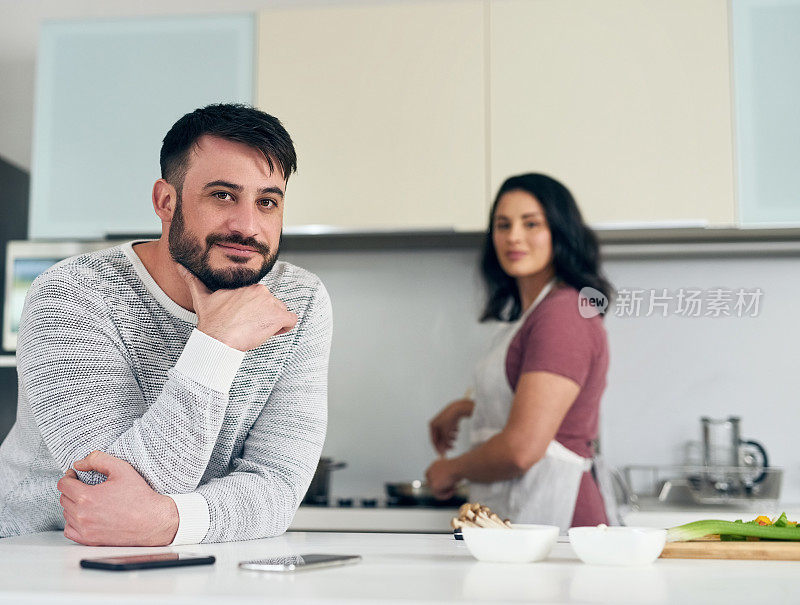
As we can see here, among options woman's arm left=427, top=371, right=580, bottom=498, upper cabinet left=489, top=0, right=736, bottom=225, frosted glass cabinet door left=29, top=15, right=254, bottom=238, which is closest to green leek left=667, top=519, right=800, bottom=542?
woman's arm left=427, top=371, right=580, bottom=498

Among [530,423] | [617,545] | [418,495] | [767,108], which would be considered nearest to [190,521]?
[617,545]

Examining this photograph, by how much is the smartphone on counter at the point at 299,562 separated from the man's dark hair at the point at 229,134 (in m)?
0.71

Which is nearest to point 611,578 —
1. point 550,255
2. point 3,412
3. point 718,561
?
point 718,561

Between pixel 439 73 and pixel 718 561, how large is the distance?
1.92m

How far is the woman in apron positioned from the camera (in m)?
1.90

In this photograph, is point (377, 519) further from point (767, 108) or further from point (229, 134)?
point (767, 108)

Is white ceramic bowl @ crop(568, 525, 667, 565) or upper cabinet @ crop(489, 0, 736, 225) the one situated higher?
upper cabinet @ crop(489, 0, 736, 225)

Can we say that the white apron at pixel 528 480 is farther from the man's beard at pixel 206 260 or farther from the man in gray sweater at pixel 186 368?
the man's beard at pixel 206 260

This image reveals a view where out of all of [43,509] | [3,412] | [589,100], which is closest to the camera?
[43,509]

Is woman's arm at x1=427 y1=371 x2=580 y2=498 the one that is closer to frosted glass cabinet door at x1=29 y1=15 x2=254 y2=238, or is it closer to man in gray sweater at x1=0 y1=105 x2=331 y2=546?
man in gray sweater at x1=0 y1=105 x2=331 y2=546

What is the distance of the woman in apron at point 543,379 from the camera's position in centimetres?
190

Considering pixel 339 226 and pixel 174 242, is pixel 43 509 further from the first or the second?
pixel 339 226

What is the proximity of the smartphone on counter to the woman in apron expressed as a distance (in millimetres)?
1044

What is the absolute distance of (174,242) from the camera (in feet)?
4.61
